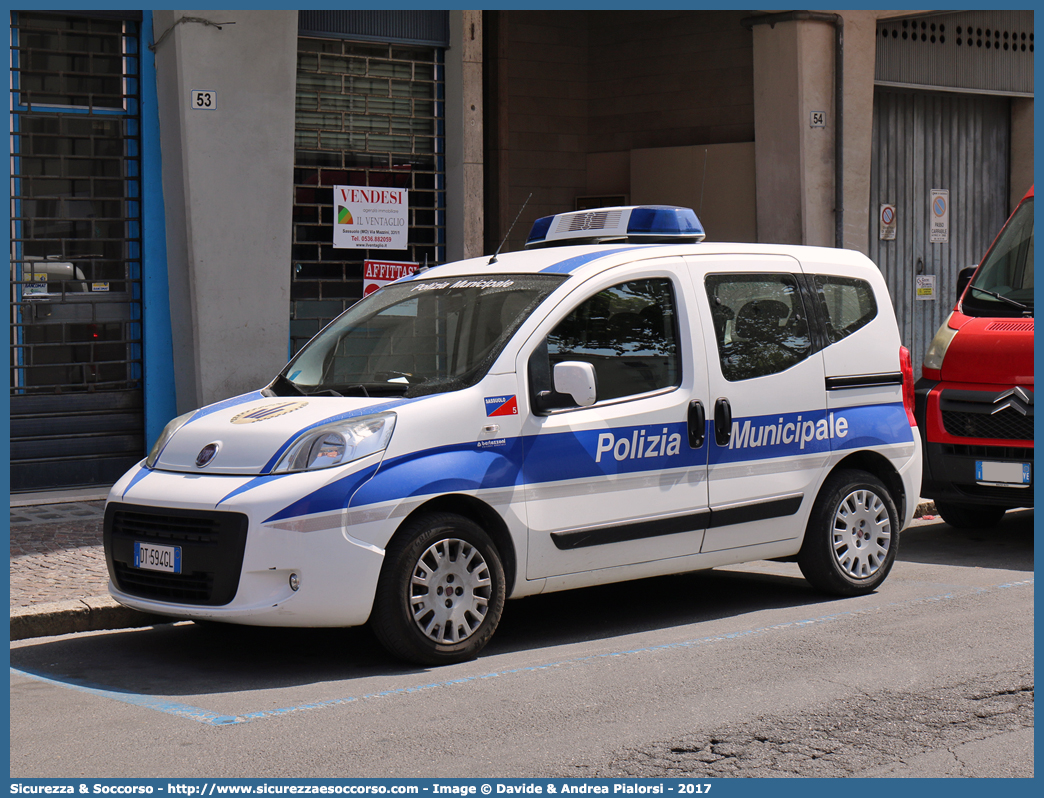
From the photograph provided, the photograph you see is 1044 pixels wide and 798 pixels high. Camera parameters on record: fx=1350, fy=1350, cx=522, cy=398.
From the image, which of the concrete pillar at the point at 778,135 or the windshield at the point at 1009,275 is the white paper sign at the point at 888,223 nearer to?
the concrete pillar at the point at 778,135

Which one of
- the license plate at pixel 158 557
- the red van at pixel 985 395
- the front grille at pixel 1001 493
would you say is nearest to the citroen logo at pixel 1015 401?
the red van at pixel 985 395

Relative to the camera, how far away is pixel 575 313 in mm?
6504

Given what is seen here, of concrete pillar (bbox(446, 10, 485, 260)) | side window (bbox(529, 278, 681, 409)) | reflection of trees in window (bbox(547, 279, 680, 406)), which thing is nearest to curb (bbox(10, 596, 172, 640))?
side window (bbox(529, 278, 681, 409))

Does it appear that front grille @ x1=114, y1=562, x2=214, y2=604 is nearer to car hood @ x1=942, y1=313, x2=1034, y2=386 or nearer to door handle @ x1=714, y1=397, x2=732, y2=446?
door handle @ x1=714, y1=397, x2=732, y2=446

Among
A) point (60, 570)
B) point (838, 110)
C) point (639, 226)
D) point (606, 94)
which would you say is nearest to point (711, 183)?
point (838, 110)

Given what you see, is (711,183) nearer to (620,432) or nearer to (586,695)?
(620,432)

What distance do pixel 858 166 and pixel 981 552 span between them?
21.6ft

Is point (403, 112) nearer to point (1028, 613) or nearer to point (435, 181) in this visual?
point (435, 181)

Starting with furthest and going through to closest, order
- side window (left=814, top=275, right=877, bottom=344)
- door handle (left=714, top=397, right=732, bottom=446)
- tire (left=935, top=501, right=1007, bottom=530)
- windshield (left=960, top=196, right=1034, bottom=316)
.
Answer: tire (left=935, top=501, right=1007, bottom=530), windshield (left=960, top=196, right=1034, bottom=316), side window (left=814, top=275, right=877, bottom=344), door handle (left=714, top=397, right=732, bottom=446)

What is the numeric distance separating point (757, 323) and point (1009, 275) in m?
3.28

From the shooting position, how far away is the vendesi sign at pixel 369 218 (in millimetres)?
12242

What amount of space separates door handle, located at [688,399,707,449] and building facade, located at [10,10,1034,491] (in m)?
5.58

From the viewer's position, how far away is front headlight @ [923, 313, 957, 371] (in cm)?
919
